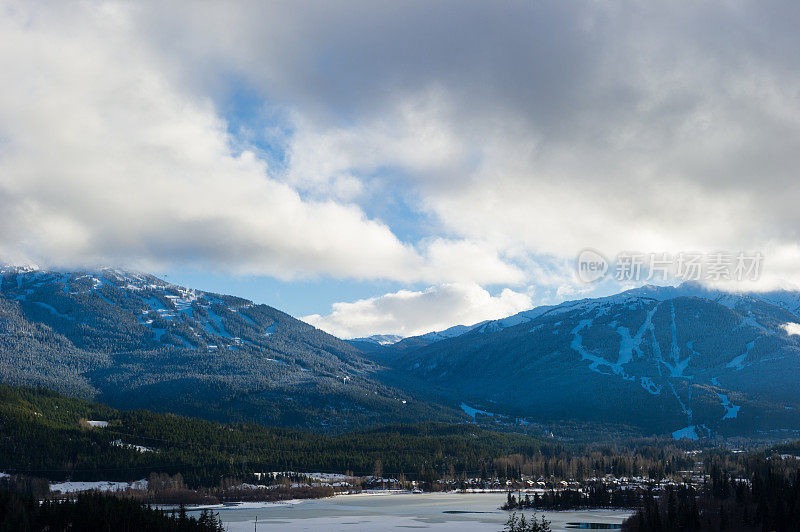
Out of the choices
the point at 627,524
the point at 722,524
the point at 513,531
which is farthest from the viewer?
the point at 627,524

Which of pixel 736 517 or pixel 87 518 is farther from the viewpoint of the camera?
pixel 736 517

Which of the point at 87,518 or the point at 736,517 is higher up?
the point at 87,518

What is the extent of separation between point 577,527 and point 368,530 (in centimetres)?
5601

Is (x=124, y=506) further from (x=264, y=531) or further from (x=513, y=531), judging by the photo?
(x=513, y=531)

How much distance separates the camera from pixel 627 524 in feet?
611

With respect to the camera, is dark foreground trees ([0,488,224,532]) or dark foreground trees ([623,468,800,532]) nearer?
dark foreground trees ([0,488,224,532])

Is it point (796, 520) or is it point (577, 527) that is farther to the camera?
point (577, 527)

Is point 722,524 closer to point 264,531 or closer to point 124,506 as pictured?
point 264,531

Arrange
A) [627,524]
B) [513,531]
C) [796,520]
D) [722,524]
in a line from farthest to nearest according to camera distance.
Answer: [627,524]
[722,524]
[796,520]
[513,531]

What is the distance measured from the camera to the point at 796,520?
161875 mm

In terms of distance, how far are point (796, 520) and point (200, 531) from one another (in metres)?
130

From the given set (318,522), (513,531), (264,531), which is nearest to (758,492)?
(513,531)

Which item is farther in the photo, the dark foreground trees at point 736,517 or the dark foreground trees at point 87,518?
the dark foreground trees at point 736,517

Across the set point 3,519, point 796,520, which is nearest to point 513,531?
point 796,520
